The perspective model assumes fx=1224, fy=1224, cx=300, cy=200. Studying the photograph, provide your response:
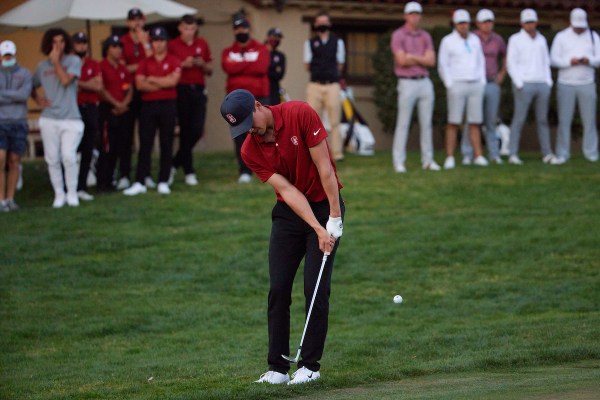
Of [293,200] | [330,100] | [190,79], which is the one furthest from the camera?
[330,100]

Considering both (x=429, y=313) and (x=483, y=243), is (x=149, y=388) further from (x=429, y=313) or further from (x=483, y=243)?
(x=483, y=243)

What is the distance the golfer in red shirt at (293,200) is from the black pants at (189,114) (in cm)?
959

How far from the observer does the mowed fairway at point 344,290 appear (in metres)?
9.13

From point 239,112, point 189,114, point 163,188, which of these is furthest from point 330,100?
point 239,112

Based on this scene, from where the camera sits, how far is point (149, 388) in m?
8.78

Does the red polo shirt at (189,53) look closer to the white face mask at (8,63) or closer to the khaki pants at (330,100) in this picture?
the white face mask at (8,63)

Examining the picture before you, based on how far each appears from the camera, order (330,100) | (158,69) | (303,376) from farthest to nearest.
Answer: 1. (330,100)
2. (158,69)
3. (303,376)

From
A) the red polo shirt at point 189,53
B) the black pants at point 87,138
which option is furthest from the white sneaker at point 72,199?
the red polo shirt at point 189,53

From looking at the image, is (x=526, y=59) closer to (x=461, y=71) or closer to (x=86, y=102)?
(x=461, y=71)

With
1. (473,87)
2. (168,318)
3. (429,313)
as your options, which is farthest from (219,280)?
(473,87)

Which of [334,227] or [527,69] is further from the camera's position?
[527,69]

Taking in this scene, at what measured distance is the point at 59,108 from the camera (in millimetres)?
15992

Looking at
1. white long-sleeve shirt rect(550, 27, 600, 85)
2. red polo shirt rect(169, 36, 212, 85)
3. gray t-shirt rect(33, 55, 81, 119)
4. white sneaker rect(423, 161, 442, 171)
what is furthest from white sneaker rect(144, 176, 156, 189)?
white long-sleeve shirt rect(550, 27, 600, 85)

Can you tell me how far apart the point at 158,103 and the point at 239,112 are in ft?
30.4
